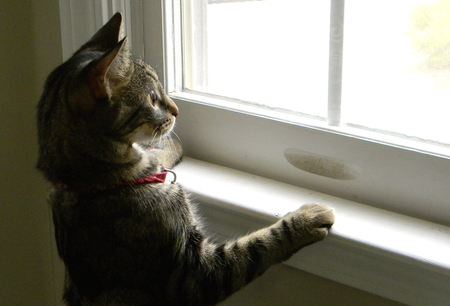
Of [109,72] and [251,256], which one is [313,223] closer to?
[251,256]

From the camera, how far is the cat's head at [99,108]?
858mm

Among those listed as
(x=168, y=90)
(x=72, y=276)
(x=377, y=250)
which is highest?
(x=168, y=90)

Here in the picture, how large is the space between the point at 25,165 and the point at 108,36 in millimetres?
510

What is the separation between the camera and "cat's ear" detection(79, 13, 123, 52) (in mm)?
951

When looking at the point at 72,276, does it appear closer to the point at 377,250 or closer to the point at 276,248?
the point at 276,248

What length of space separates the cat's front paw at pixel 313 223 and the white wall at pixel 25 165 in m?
0.18

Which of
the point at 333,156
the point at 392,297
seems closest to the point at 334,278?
the point at 392,297

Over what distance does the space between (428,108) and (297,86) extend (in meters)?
0.25

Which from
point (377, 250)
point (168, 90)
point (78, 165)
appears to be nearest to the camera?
point (377, 250)

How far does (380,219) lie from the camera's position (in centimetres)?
89

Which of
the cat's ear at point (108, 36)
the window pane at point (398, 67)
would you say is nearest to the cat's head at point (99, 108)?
the cat's ear at point (108, 36)

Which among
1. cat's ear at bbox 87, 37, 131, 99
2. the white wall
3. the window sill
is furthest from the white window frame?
cat's ear at bbox 87, 37, 131, 99

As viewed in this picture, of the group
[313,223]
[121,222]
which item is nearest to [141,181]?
[121,222]

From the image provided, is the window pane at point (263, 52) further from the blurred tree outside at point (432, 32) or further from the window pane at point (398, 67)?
the blurred tree outside at point (432, 32)
